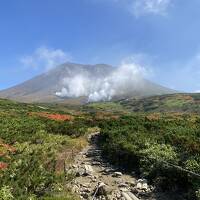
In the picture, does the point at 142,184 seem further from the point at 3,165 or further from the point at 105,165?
the point at 3,165

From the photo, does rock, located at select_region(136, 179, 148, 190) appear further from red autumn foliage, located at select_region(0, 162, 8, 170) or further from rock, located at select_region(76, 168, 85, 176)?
red autumn foliage, located at select_region(0, 162, 8, 170)

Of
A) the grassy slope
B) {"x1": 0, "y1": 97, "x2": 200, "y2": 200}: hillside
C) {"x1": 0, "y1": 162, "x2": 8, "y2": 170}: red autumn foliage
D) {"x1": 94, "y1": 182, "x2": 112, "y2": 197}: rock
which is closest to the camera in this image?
the grassy slope

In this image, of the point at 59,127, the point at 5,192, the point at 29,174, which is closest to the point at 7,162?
the point at 29,174

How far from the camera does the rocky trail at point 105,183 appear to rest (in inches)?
641

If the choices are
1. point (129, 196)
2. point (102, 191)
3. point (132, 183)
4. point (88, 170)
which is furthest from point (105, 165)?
point (129, 196)

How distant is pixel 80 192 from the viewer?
16812 mm

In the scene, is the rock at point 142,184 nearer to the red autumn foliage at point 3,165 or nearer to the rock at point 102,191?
the rock at point 102,191

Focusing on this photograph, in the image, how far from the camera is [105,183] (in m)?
18.3

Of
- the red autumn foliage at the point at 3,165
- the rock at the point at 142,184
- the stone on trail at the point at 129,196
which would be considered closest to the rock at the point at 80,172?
the rock at the point at 142,184

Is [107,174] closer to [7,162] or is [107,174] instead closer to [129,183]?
[129,183]

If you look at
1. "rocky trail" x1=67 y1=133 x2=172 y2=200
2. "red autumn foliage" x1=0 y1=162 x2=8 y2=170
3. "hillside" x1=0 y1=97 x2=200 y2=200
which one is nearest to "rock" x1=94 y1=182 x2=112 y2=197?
"rocky trail" x1=67 y1=133 x2=172 y2=200

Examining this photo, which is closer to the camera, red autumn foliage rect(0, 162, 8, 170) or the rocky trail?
the rocky trail

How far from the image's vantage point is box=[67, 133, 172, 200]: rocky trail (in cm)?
1628

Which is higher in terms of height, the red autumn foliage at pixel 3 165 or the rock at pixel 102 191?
the red autumn foliage at pixel 3 165
